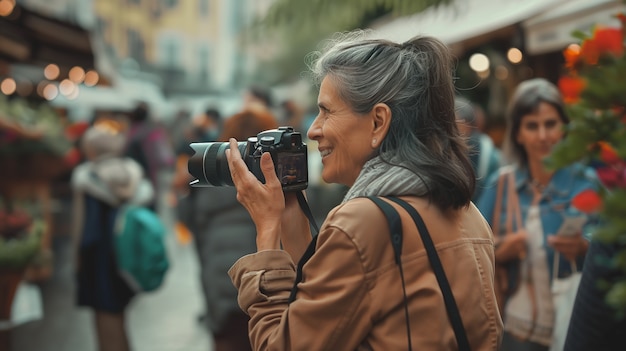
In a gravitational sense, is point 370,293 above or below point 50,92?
below

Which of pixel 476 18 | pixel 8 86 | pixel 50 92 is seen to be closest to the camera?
pixel 476 18

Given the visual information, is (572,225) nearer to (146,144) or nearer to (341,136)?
(341,136)

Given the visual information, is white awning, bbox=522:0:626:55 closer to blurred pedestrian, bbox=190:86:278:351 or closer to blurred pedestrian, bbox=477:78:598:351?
blurred pedestrian, bbox=477:78:598:351

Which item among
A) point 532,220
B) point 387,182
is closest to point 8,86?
point 532,220

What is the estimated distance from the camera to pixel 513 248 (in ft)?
11.7

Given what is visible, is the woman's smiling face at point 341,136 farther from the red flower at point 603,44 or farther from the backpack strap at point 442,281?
the red flower at point 603,44

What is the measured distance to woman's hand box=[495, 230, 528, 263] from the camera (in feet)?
11.7

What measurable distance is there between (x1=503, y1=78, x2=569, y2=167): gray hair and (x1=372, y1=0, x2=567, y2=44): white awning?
2073 mm

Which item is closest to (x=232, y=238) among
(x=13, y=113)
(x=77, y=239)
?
(x=77, y=239)

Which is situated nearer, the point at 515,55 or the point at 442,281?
the point at 442,281

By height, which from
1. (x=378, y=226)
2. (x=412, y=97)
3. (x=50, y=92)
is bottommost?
(x=378, y=226)

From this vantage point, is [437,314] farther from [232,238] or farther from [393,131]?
[232,238]

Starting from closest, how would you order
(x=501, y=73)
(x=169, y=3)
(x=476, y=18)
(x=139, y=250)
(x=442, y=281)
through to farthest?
1. (x=442, y=281)
2. (x=139, y=250)
3. (x=476, y=18)
4. (x=501, y=73)
5. (x=169, y=3)

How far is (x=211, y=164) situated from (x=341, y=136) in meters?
0.41
